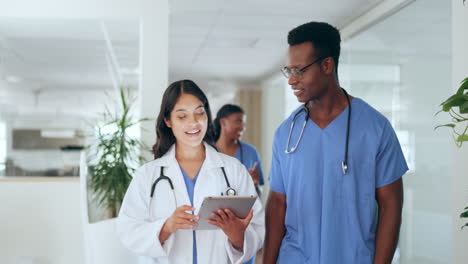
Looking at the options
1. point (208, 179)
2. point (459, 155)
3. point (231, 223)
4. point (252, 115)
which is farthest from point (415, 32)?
point (252, 115)

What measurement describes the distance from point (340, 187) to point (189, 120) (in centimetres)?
62

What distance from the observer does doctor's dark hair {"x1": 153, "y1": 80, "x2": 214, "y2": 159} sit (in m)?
2.05

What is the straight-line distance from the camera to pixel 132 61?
4.95 m

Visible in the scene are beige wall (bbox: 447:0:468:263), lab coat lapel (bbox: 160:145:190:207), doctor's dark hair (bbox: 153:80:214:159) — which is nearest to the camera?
lab coat lapel (bbox: 160:145:190:207)

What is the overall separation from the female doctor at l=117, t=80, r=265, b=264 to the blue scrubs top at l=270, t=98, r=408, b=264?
0.17 metres

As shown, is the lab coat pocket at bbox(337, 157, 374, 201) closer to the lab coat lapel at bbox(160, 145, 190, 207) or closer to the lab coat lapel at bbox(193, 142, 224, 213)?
the lab coat lapel at bbox(193, 142, 224, 213)

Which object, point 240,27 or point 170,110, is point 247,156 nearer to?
point 240,27

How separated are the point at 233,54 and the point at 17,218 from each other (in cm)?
399

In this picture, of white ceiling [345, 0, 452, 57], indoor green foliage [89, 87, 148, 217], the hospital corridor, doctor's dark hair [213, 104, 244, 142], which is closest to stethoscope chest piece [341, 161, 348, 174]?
the hospital corridor

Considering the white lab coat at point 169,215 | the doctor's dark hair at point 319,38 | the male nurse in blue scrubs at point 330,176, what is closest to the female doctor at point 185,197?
the white lab coat at point 169,215

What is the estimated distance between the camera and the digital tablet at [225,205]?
170 centimetres

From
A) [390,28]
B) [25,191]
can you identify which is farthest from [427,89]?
[25,191]

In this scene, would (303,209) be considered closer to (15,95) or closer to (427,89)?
(427,89)

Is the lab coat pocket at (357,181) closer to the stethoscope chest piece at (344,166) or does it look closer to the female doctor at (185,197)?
the stethoscope chest piece at (344,166)
